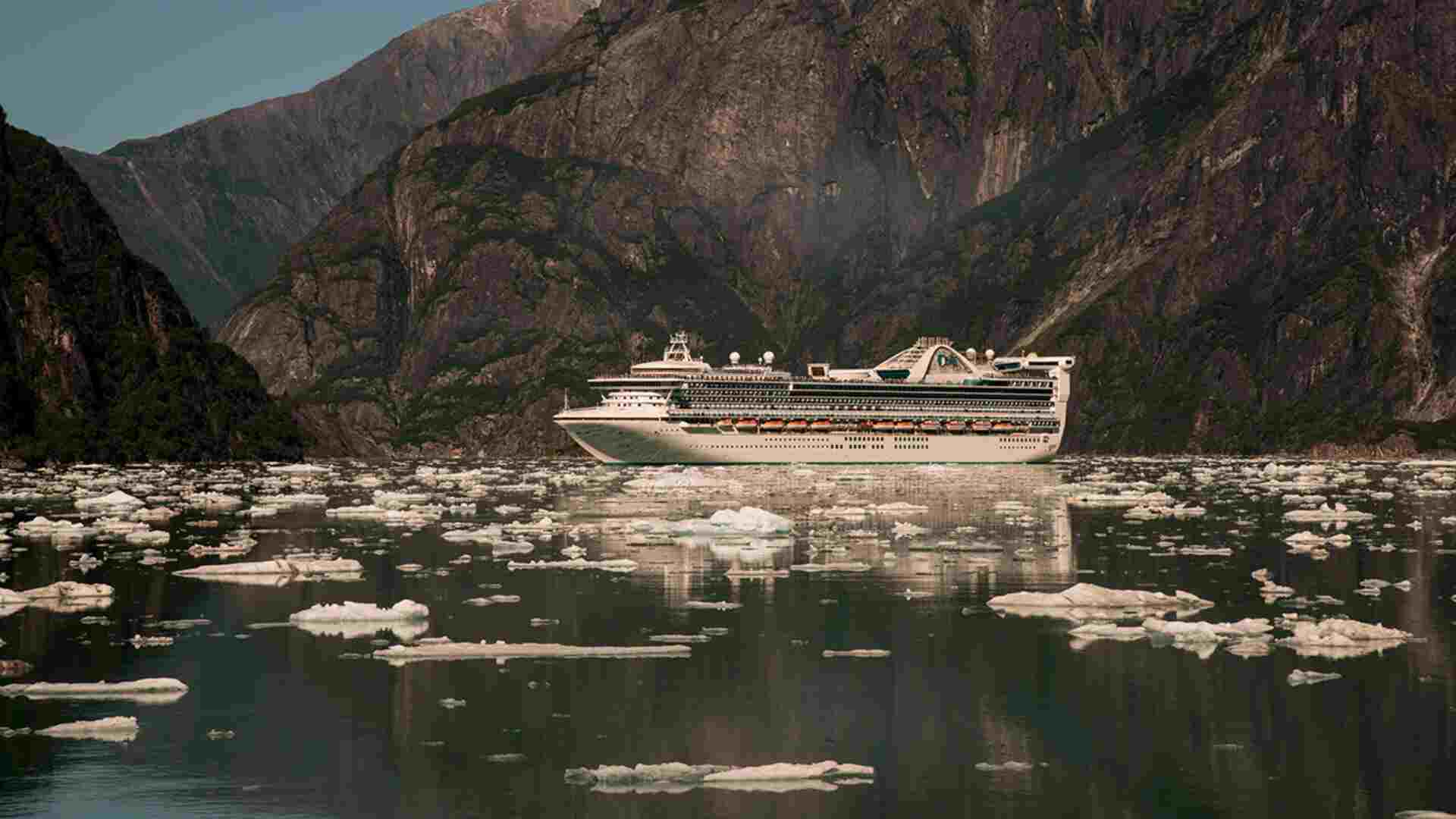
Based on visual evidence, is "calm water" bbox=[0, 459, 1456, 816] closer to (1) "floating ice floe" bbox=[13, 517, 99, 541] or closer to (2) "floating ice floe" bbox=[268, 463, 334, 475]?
(1) "floating ice floe" bbox=[13, 517, 99, 541]

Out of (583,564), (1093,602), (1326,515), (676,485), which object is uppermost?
(676,485)

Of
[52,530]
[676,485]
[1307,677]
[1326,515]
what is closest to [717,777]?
[1307,677]

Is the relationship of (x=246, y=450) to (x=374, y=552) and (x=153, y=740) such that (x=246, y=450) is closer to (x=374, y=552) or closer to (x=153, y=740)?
(x=374, y=552)

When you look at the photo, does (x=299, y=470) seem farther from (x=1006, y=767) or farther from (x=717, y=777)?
(x=1006, y=767)

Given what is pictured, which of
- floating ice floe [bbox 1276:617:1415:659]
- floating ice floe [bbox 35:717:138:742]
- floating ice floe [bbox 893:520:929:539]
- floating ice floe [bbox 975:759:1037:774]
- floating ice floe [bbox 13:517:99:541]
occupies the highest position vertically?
floating ice floe [bbox 13:517:99:541]

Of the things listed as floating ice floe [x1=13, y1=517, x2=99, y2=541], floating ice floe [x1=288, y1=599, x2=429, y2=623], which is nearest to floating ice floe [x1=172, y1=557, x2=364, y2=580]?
floating ice floe [x1=288, y1=599, x2=429, y2=623]

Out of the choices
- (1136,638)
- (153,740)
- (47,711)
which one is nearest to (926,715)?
(1136,638)
